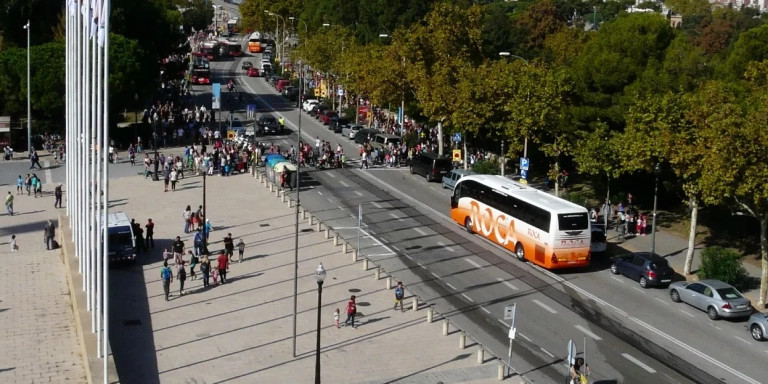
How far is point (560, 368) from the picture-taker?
96.8 ft

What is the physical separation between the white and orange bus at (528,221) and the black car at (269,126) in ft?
109

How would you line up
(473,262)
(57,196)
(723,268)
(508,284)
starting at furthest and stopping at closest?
(57,196), (473,262), (508,284), (723,268)

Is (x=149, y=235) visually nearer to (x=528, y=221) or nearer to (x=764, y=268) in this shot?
(x=528, y=221)

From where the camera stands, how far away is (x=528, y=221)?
40469 millimetres

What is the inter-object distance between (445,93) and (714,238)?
1847 centimetres

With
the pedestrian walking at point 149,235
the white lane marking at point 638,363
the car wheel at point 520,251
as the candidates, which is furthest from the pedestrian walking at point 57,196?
the white lane marking at point 638,363

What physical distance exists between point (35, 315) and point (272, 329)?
841 cm

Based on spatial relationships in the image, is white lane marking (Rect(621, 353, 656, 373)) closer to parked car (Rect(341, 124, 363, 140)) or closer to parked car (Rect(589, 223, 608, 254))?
parked car (Rect(589, 223, 608, 254))

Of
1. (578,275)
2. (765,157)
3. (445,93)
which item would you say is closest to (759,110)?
(765,157)

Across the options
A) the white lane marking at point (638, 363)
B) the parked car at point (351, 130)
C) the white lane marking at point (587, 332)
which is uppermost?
the parked car at point (351, 130)

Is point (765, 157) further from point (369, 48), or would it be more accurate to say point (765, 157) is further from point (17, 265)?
point (369, 48)

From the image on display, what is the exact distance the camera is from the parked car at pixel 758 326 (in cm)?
3241

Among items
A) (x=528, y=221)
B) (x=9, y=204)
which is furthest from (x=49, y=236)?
(x=528, y=221)

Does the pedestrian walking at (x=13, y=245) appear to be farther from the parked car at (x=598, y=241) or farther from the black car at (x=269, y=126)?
the black car at (x=269, y=126)
